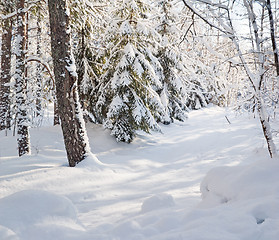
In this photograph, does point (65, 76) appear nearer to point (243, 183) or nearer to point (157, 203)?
point (157, 203)

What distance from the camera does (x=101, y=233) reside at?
2574 millimetres

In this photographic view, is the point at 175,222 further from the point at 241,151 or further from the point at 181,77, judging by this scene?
the point at 181,77

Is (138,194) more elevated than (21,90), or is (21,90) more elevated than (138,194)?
(21,90)

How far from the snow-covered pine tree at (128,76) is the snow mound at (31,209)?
212 inches

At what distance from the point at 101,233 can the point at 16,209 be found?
1.02 metres

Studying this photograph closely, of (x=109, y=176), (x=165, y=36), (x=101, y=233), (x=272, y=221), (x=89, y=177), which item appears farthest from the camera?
(x=165, y=36)

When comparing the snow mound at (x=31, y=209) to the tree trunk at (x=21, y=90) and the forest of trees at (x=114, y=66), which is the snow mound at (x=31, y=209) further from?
the tree trunk at (x=21, y=90)

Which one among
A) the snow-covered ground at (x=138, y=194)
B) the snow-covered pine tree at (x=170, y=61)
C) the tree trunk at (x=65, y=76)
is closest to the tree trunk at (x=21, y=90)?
the snow-covered ground at (x=138, y=194)

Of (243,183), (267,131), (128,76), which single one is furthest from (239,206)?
(128,76)

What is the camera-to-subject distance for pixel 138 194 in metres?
4.46

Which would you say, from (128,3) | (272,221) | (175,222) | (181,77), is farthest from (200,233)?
(181,77)

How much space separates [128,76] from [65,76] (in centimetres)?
330

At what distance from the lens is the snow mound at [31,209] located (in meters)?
2.33

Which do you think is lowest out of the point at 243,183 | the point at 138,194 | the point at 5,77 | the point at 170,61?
the point at 138,194
